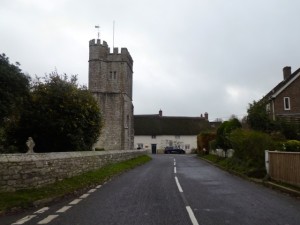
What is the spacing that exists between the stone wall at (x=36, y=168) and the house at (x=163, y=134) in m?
70.8

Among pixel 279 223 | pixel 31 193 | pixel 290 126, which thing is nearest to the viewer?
pixel 279 223

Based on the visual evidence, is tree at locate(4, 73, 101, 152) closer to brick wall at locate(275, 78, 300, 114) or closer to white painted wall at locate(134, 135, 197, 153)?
brick wall at locate(275, 78, 300, 114)

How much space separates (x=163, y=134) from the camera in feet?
302

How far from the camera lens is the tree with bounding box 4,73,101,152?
24703 millimetres

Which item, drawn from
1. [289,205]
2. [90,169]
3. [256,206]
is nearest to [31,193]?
[256,206]

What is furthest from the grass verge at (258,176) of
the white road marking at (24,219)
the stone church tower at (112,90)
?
the stone church tower at (112,90)

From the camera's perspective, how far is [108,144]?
6300cm

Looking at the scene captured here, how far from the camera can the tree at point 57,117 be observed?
24.7 meters

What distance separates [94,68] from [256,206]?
5657 cm

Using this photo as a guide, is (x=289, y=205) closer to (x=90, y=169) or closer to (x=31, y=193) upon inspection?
(x=31, y=193)

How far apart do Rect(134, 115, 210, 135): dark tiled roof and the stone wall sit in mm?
71560

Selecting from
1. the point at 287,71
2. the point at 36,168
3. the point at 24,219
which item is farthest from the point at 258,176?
the point at 287,71

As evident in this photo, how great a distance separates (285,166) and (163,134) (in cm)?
7480

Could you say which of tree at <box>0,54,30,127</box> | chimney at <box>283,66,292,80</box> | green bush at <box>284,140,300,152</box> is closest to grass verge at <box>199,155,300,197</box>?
green bush at <box>284,140,300,152</box>
